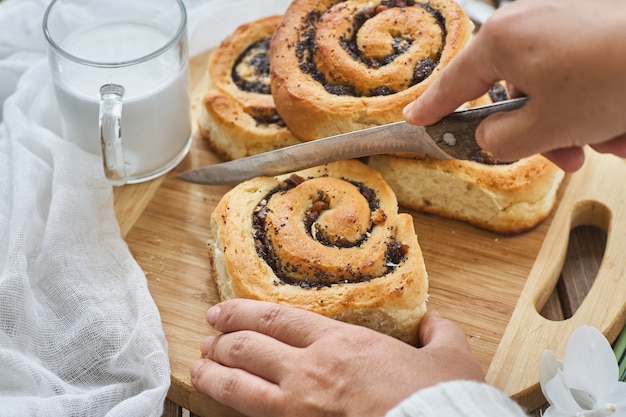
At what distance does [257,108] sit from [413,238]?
916 millimetres

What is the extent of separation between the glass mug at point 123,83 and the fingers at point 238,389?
0.94 metres

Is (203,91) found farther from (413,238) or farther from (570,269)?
(570,269)

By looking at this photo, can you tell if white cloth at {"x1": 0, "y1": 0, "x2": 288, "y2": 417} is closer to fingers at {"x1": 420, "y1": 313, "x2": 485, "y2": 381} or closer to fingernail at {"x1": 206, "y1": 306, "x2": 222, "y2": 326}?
fingernail at {"x1": 206, "y1": 306, "x2": 222, "y2": 326}

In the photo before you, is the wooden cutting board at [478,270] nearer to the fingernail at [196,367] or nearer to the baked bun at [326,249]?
the fingernail at [196,367]

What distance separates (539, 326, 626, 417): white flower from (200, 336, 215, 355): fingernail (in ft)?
3.49

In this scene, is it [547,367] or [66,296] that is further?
[66,296]

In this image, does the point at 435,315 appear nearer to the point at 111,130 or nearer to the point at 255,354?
the point at 255,354

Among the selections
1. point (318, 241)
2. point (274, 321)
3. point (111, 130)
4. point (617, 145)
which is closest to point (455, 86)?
point (617, 145)

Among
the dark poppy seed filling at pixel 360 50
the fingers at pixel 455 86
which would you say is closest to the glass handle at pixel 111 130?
the dark poppy seed filling at pixel 360 50

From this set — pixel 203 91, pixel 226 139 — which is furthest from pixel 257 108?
pixel 203 91

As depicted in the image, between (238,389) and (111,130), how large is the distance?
1111 mm

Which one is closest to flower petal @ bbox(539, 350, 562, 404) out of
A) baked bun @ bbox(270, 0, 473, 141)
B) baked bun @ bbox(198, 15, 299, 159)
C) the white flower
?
the white flower

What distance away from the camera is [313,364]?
232cm

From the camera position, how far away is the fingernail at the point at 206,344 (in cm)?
257
